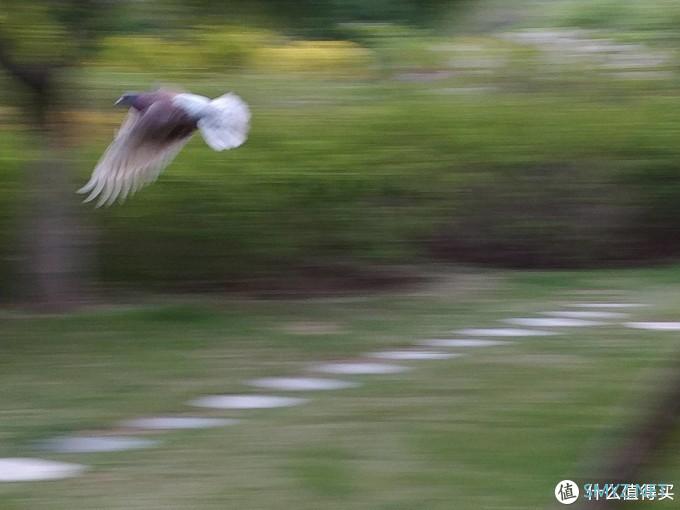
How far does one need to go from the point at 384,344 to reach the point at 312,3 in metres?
1.89

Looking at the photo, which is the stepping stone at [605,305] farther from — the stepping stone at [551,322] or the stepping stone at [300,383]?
the stepping stone at [300,383]

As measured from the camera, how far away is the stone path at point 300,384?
16.0 feet

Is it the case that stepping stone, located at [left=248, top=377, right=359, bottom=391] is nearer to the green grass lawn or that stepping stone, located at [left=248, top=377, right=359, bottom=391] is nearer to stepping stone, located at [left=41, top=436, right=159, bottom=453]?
the green grass lawn

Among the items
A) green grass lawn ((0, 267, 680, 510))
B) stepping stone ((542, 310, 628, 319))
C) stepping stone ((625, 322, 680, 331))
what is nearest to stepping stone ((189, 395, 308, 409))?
green grass lawn ((0, 267, 680, 510))

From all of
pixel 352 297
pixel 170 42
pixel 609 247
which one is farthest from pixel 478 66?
pixel 170 42

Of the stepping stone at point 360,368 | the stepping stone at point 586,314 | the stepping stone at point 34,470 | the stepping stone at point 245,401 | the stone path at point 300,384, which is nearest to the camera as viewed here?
the stepping stone at point 34,470

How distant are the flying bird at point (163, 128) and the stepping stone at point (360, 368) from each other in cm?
120

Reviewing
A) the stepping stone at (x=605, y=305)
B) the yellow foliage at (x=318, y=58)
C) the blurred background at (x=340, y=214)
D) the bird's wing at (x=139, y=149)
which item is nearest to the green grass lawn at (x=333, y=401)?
the blurred background at (x=340, y=214)

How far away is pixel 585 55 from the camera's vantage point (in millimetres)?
10383

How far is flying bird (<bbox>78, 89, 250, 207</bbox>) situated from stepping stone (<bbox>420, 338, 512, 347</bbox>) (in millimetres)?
1667

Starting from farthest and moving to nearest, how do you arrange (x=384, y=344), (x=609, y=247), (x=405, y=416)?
(x=609, y=247) < (x=384, y=344) < (x=405, y=416)

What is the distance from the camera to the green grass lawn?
14.6ft

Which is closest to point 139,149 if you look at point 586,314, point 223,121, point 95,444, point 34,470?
point 223,121

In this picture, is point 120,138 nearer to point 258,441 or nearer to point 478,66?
point 258,441
